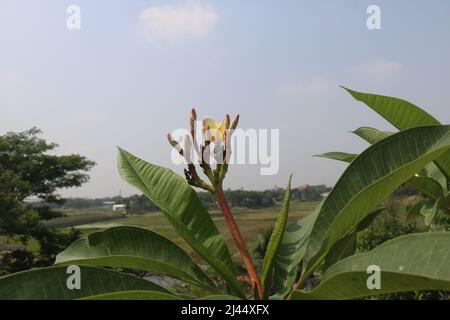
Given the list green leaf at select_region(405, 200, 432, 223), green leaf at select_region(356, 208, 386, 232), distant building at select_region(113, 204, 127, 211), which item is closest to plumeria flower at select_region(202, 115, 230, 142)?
green leaf at select_region(356, 208, 386, 232)

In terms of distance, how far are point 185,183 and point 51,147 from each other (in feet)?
54.5

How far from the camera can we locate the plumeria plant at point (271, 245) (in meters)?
0.46

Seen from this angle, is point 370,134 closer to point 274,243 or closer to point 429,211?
point 429,211

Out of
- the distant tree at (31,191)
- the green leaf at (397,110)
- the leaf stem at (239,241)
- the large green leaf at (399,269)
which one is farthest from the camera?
the distant tree at (31,191)

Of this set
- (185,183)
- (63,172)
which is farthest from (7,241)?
(185,183)

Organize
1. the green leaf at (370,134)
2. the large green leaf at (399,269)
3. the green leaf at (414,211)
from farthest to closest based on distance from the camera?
the green leaf at (414,211) < the green leaf at (370,134) < the large green leaf at (399,269)

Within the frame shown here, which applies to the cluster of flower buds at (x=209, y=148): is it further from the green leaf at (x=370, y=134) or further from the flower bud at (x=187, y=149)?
the green leaf at (x=370, y=134)

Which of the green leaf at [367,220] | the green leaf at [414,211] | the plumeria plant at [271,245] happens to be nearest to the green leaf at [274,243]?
the plumeria plant at [271,245]

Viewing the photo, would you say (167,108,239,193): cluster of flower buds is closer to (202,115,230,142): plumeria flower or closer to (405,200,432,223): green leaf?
(202,115,230,142): plumeria flower

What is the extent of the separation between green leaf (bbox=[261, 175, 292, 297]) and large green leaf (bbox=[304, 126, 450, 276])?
0.16 ft

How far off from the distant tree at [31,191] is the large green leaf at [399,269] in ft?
42.7

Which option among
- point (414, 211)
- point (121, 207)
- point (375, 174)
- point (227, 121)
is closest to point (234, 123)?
point (227, 121)

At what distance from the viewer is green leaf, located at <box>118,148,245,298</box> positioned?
2.07 feet
